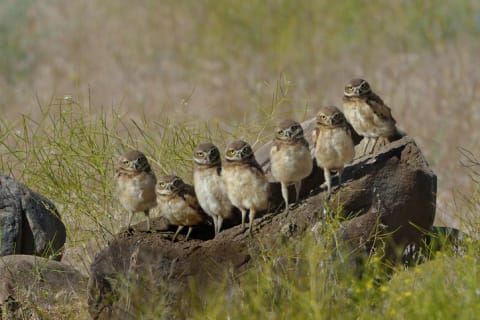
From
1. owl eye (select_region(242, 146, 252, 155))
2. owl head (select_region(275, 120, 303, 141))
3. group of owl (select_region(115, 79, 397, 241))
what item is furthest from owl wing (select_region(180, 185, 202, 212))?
owl head (select_region(275, 120, 303, 141))

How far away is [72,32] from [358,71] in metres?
6.61

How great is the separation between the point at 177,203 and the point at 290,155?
945 millimetres

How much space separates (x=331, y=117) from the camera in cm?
806

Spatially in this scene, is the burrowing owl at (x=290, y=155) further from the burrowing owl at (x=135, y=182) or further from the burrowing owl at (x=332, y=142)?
the burrowing owl at (x=135, y=182)

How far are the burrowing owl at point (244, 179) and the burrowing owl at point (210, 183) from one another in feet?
0.40

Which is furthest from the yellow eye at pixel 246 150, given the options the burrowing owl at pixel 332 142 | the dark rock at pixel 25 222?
the dark rock at pixel 25 222

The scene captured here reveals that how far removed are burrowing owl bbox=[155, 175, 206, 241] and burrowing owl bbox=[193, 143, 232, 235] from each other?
0.16 m

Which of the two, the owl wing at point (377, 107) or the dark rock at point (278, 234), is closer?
the dark rock at point (278, 234)

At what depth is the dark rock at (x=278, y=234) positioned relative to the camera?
307 inches

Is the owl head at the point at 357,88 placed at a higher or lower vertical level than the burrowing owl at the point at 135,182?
higher

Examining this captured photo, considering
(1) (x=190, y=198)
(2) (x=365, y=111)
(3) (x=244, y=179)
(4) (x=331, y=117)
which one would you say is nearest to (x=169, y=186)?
(1) (x=190, y=198)

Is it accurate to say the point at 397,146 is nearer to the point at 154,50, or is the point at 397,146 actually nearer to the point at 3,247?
the point at 3,247

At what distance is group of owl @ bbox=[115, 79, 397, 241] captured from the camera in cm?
787

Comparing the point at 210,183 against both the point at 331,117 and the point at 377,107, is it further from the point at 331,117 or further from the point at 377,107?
the point at 377,107
